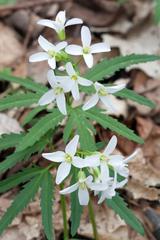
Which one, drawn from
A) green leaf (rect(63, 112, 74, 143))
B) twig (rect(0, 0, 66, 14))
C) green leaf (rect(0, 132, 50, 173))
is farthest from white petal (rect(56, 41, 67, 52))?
twig (rect(0, 0, 66, 14))

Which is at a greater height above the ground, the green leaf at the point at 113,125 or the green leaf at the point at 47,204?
the green leaf at the point at 113,125

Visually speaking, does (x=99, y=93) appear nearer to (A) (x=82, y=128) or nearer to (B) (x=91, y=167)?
(A) (x=82, y=128)

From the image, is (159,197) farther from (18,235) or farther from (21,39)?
(21,39)

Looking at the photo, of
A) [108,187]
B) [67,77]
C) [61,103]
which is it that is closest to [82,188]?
[108,187]

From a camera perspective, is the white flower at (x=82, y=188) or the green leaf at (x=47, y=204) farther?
the green leaf at (x=47, y=204)

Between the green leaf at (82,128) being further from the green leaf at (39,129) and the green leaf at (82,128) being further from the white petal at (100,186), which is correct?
the white petal at (100,186)

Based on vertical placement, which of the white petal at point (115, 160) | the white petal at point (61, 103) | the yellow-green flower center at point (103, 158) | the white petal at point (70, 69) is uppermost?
the white petal at point (70, 69)

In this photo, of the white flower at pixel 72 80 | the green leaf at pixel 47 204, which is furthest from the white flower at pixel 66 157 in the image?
the green leaf at pixel 47 204

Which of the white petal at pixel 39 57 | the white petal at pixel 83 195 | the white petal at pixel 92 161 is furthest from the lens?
the white petal at pixel 39 57
